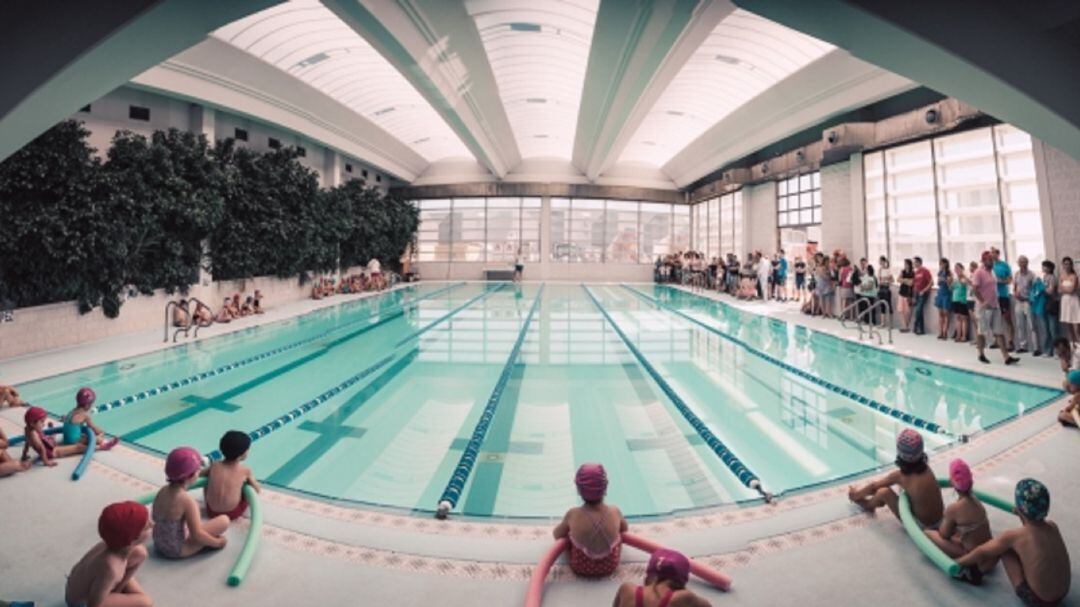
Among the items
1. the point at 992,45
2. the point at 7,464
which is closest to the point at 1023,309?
the point at 992,45

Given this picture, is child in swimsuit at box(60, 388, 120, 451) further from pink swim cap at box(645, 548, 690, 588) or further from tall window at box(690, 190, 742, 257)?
tall window at box(690, 190, 742, 257)

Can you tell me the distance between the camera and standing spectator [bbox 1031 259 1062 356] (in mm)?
5230

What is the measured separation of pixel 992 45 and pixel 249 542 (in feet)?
12.1

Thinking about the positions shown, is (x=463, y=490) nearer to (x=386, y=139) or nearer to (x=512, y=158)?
(x=386, y=139)

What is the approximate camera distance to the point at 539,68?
882 centimetres

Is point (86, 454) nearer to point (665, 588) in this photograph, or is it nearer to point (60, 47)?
point (60, 47)

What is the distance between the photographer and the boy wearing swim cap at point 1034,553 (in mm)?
1433

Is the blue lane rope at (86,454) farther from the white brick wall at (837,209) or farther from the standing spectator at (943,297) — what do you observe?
the white brick wall at (837,209)

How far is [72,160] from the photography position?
217 inches

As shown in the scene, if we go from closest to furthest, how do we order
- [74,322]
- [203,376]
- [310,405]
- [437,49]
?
[310,405] < [203,376] < [74,322] < [437,49]

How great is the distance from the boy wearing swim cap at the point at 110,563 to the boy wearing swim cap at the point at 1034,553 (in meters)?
2.76

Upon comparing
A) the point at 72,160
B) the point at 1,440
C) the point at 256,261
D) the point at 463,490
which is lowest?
the point at 463,490

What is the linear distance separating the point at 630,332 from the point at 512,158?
1066cm

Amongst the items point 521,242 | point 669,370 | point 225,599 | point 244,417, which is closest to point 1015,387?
point 669,370
